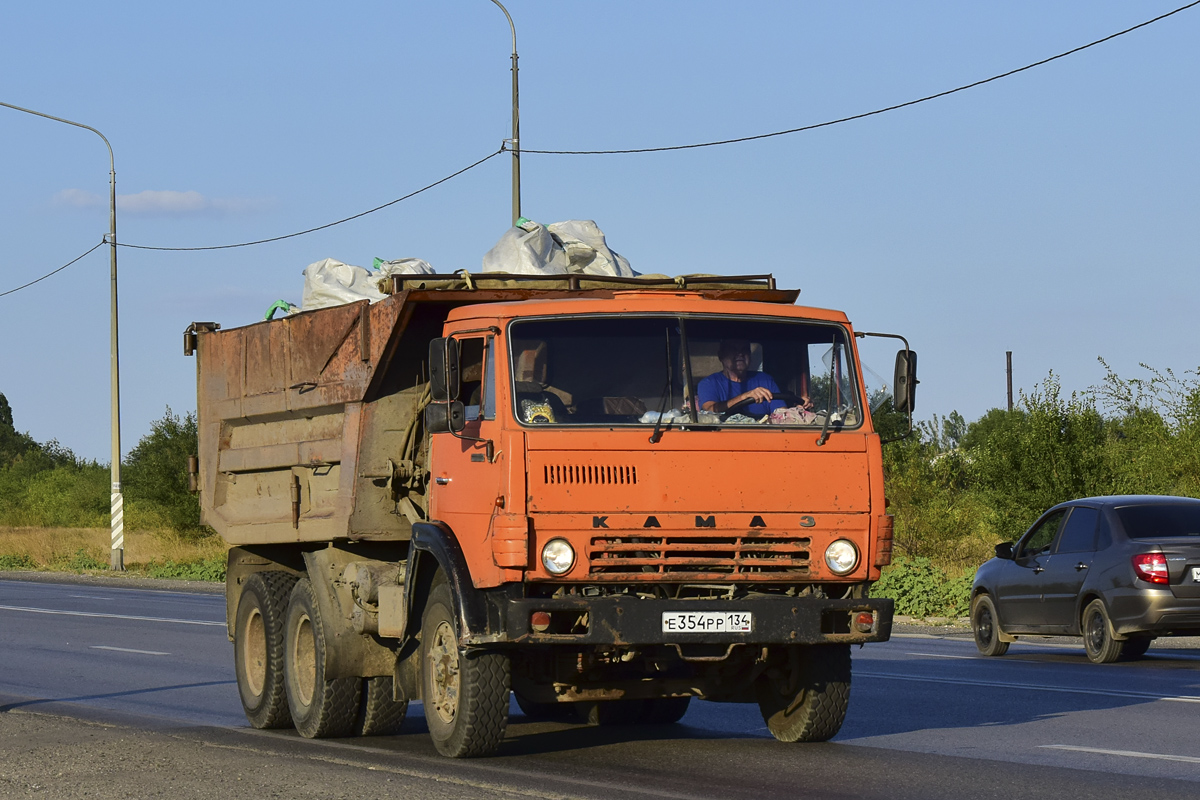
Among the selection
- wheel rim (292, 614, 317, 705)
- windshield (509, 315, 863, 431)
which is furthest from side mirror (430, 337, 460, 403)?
wheel rim (292, 614, 317, 705)

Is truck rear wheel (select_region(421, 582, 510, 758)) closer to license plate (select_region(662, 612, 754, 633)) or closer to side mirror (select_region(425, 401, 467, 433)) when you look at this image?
side mirror (select_region(425, 401, 467, 433))

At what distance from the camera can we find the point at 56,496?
250 feet

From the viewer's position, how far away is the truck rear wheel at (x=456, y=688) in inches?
347

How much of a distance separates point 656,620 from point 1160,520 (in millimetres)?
8911

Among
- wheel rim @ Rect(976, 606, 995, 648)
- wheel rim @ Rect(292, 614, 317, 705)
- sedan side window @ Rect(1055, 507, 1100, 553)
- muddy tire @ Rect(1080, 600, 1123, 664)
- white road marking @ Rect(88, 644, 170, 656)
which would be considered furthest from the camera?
white road marking @ Rect(88, 644, 170, 656)

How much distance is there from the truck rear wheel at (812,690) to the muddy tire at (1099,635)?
661 centimetres

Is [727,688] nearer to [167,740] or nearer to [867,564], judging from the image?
[867,564]

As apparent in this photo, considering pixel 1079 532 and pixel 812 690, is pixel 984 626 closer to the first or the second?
pixel 1079 532

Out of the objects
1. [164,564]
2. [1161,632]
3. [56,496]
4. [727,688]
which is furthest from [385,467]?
[56,496]

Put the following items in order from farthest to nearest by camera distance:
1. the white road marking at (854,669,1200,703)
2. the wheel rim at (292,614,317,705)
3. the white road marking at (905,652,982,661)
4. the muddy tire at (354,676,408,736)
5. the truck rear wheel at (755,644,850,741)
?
the white road marking at (905,652,982,661)
the white road marking at (854,669,1200,703)
the wheel rim at (292,614,317,705)
the muddy tire at (354,676,408,736)
the truck rear wheel at (755,644,850,741)

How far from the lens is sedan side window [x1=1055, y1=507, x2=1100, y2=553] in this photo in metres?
16.1

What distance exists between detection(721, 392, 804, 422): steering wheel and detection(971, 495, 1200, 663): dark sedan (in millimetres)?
7145

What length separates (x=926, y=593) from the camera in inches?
946

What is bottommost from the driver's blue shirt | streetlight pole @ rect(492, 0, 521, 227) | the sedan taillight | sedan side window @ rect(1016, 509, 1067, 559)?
the sedan taillight
